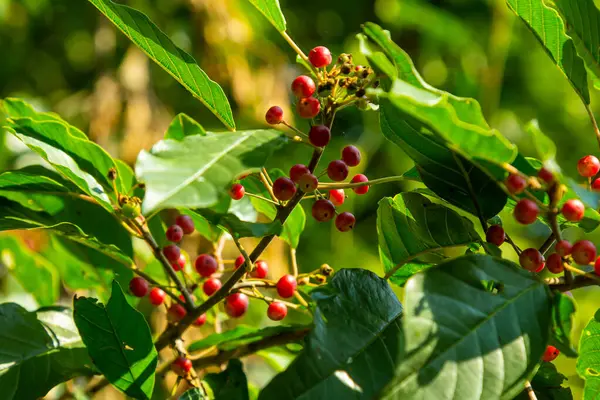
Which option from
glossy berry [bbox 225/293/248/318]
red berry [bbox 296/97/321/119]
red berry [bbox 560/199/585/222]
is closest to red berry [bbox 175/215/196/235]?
glossy berry [bbox 225/293/248/318]

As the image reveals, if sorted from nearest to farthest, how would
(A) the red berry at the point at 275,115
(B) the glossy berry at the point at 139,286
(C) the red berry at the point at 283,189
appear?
(C) the red berry at the point at 283,189, (A) the red berry at the point at 275,115, (B) the glossy berry at the point at 139,286

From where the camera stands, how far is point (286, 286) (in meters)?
0.90

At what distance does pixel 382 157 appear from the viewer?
339 centimetres

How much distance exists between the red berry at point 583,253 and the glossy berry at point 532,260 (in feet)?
0.12

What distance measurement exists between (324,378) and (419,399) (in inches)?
3.9

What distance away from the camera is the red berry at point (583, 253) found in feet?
2.33

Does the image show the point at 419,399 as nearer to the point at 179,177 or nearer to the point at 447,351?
the point at 447,351

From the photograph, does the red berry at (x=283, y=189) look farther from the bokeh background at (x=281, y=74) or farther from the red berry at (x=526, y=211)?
the bokeh background at (x=281, y=74)

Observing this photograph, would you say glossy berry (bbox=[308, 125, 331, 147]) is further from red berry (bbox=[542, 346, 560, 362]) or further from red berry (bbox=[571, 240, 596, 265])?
red berry (bbox=[542, 346, 560, 362])

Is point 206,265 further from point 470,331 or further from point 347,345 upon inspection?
point 470,331

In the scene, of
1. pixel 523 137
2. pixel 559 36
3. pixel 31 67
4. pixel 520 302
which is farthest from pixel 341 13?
pixel 520 302

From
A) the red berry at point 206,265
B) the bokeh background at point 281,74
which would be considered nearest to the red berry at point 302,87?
the red berry at point 206,265

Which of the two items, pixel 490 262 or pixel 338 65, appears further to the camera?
pixel 338 65

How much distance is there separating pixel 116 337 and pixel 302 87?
1.27 feet
